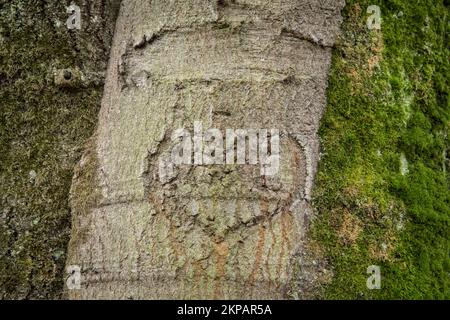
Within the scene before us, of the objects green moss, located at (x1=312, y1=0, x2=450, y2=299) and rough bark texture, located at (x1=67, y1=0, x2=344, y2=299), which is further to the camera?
green moss, located at (x1=312, y1=0, x2=450, y2=299)

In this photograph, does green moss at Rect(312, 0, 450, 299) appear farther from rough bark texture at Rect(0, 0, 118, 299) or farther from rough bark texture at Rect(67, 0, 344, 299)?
rough bark texture at Rect(0, 0, 118, 299)

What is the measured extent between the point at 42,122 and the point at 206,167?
2.61 ft

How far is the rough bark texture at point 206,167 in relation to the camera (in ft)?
6.22

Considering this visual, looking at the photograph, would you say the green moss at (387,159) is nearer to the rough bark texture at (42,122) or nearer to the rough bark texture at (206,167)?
the rough bark texture at (206,167)

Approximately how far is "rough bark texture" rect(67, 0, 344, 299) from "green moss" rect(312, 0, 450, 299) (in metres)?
0.11

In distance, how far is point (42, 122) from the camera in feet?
7.95

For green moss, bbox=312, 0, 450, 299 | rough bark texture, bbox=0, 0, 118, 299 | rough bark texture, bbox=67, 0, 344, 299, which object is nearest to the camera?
rough bark texture, bbox=67, 0, 344, 299

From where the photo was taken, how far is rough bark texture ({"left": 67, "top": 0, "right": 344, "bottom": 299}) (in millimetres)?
1895

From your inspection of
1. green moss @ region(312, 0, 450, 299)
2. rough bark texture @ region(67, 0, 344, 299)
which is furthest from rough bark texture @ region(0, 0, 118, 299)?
green moss @ region(312, 0, 450, 299)

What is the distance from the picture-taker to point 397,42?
7.89ft

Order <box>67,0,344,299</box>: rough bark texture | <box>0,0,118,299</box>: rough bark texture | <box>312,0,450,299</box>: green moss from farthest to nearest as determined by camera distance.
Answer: <box>0,0,118,299</box>: rough bark texture
<box>312,0,450,299</box>: green moss
<box>67,0,344,299</box>: rough bark texture
